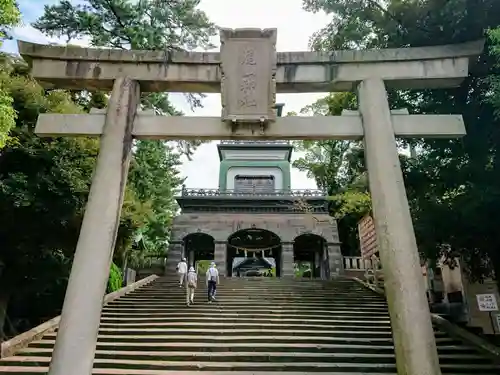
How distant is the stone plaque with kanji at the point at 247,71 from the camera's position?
5.34 m

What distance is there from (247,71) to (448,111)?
4447 millimetres

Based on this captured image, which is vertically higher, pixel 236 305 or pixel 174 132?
pixel 174 132

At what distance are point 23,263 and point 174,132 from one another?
315 inches

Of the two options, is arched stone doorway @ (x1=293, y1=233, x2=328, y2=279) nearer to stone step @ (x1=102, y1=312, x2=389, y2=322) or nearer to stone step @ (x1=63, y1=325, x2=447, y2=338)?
stone step @ (x1=102, y1=312, x2=389, y2=322)

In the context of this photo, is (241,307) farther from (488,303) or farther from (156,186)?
(156,186)

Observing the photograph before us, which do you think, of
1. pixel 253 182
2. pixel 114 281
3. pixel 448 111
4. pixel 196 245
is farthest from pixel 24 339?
pixel 253 182

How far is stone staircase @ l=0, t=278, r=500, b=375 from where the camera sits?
23.3 ft

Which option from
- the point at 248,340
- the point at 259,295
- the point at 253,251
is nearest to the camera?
the point at 248,340

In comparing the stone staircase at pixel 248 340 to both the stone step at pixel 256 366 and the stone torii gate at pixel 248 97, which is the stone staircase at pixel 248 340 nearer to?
the stone step at pixel 256 366

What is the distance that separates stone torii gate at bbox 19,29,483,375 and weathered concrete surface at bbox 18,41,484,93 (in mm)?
14

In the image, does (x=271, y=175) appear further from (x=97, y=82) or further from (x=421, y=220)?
(x=97, y=82)

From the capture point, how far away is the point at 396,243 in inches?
180

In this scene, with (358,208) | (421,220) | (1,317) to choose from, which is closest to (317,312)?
(421,220)

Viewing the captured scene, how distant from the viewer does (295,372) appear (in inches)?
270
